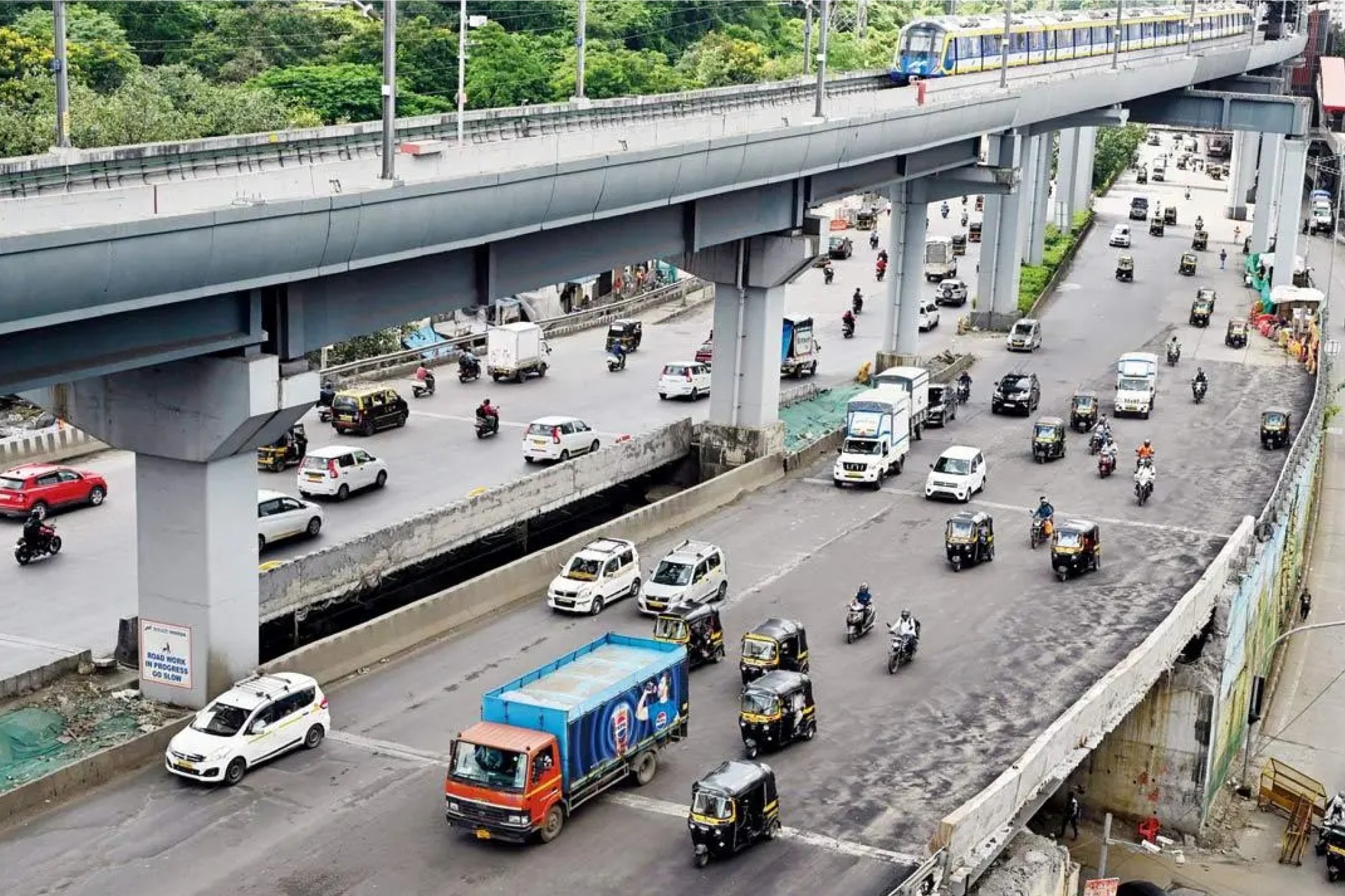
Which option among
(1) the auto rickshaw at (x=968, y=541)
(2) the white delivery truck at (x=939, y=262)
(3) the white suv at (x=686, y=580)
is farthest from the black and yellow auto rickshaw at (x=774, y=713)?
(2) the white delivery truck at (x=939, y=262)

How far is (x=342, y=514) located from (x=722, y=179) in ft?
52.3

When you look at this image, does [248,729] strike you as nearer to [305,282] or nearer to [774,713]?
[305,282]

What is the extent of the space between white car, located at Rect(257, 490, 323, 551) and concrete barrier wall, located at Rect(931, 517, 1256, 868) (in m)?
24.3

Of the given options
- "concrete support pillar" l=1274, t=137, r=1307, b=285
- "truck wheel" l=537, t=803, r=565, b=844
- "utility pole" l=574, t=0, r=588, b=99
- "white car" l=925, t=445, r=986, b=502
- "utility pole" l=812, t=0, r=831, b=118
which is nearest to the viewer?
"truck wheel" l=537, t=803, r=565, b=844

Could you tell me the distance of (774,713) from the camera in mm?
39281

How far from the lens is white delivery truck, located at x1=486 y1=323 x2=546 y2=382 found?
80688mm

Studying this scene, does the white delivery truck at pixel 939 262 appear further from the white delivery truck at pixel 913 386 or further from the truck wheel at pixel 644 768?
the truck wheel at pixel 644 768

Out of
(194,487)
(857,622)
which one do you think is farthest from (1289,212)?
(194,487)

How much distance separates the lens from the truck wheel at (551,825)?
34.6 metres

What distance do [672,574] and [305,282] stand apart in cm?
1296

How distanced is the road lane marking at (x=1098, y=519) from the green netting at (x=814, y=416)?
17.4 feet

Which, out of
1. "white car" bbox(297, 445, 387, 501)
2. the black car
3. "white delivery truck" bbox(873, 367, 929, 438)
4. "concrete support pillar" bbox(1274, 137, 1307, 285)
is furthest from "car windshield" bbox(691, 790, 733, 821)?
"concrete support pillar" bbox(1274, 137, 1307, 285)

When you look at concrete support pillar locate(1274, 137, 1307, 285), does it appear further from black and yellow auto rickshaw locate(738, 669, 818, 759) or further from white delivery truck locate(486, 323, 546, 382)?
black and yellow auto rickshaw locate(738, 669, 818, 759)

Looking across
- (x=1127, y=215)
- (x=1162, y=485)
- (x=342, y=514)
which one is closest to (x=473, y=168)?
(x=342, y=514)
